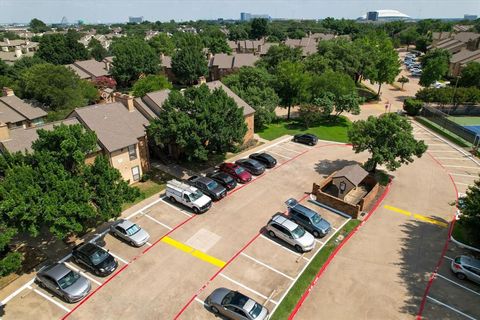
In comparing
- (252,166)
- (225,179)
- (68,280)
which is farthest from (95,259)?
(252,166)

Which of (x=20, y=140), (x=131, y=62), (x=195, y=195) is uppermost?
(x=131, y=62)

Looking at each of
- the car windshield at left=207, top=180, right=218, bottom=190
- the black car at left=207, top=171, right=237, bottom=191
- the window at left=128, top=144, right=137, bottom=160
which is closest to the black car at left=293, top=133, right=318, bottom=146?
the black car at left=207, top=171, right=237, bottom=191

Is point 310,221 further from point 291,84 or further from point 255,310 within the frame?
point 291,84

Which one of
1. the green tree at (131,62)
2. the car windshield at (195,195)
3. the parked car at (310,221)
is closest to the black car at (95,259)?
the car windshield at (195,195)

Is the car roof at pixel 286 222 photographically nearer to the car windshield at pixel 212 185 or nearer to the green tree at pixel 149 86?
the car windshield at pixel 212 185

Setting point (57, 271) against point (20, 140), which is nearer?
point (57, 271)

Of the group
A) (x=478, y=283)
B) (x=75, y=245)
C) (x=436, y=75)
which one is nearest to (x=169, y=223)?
(x=75, y=245)
